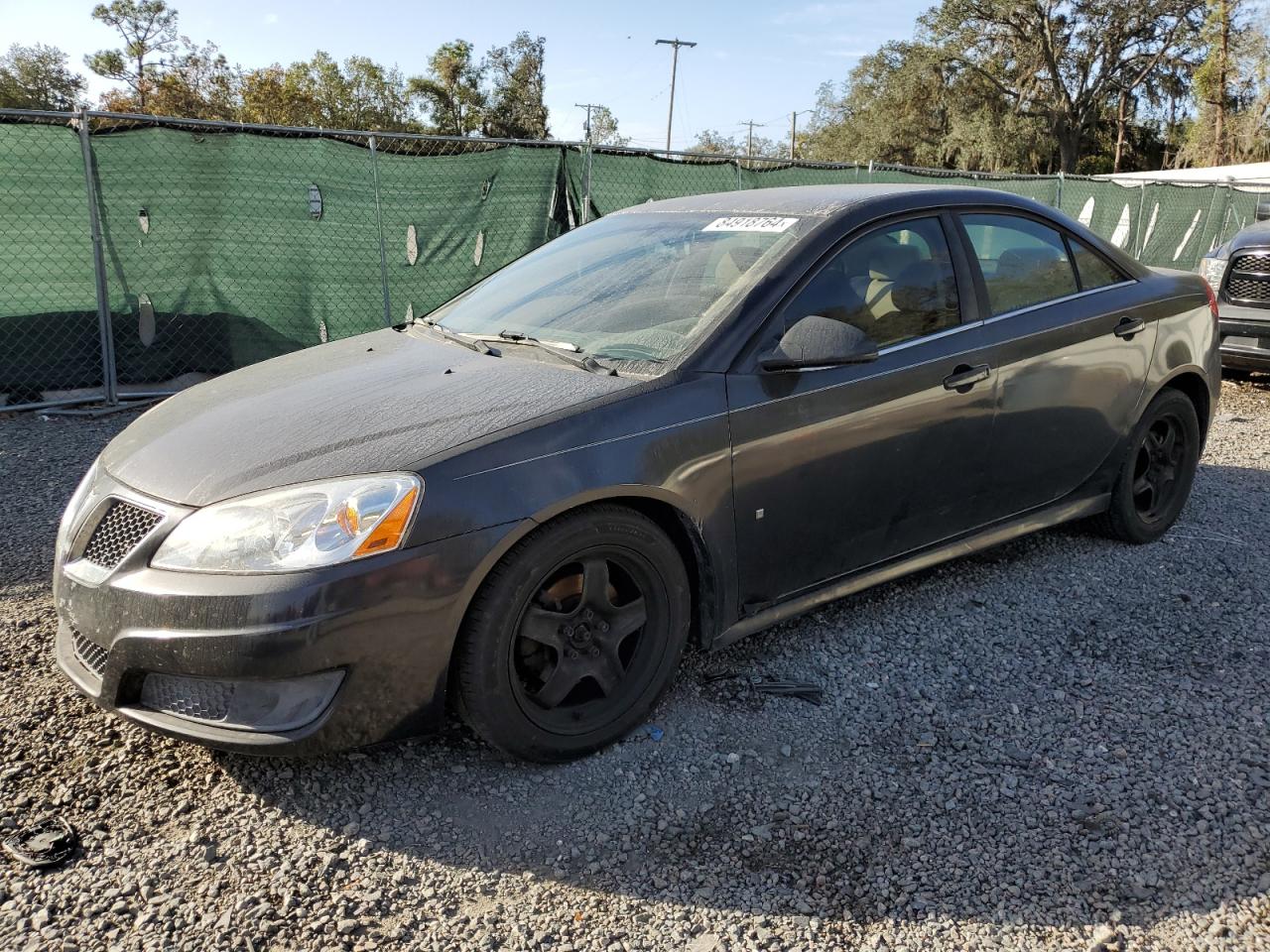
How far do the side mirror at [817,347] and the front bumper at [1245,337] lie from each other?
6555 millimetres

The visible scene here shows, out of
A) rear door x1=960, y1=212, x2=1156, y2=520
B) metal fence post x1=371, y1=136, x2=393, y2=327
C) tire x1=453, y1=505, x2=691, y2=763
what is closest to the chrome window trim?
rear door x1=960, y1=212, x2=1156, y2=520

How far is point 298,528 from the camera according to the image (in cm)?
232

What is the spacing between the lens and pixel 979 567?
166 inches

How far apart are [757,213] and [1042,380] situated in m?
1.31

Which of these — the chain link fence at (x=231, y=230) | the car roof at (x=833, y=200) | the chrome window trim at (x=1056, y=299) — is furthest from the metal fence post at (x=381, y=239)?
the chrome window trim at (x=1056, y=299)

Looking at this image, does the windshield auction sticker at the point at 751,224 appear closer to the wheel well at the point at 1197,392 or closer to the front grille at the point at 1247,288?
the wheel well at the point at 1197,392

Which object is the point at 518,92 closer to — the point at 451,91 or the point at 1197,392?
the point at 451,91

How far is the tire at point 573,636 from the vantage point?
8.14 feet

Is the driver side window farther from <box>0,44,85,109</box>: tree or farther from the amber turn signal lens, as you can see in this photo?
<box>0,44,85,109</box>: tree

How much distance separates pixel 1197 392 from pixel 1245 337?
419 cm

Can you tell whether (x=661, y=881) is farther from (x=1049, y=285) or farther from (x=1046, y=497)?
(x=1049, y=285)

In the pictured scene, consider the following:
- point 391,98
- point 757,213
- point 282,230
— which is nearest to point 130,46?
point 391,98

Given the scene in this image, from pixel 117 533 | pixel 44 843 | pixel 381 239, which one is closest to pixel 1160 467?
pixel 117 533

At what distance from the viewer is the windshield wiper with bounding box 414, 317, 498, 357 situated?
129 inches
